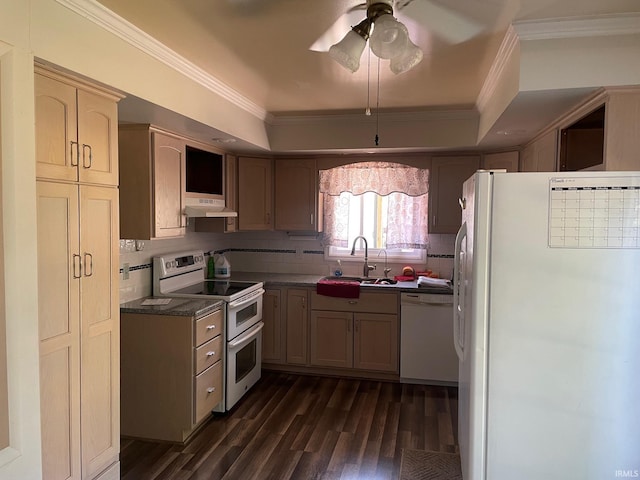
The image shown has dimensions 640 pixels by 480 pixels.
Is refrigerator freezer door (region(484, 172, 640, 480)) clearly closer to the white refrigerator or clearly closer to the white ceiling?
the white refrigerator

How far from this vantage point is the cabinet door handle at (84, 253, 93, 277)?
6.99ft

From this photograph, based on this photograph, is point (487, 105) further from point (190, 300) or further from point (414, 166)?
point (190, 300)

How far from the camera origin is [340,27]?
2137 mm

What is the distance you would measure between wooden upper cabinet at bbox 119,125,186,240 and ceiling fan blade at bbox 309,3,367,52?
1.31 metres

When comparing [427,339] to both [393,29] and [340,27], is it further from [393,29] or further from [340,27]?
[393,29]

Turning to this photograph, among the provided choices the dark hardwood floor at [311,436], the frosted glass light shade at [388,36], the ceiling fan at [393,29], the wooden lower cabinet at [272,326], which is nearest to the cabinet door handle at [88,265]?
the dark hardwood floor at [311,436]

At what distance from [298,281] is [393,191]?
130 centimetres

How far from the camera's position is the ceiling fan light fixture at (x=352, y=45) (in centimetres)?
183

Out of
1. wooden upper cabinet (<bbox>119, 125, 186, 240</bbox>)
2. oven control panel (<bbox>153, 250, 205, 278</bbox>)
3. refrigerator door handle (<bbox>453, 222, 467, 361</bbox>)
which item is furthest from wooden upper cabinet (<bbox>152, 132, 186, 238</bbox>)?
refrigerator door handle (<bbox>453, 222, 467, 361</bbox>)

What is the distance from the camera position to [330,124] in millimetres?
4098

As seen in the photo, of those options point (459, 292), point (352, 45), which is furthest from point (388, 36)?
point (459, 292)

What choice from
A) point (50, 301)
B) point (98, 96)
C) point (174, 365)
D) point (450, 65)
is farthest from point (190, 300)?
point (450, 65)

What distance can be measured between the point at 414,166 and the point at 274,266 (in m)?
1.84

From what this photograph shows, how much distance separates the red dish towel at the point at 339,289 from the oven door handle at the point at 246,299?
1.85ft
